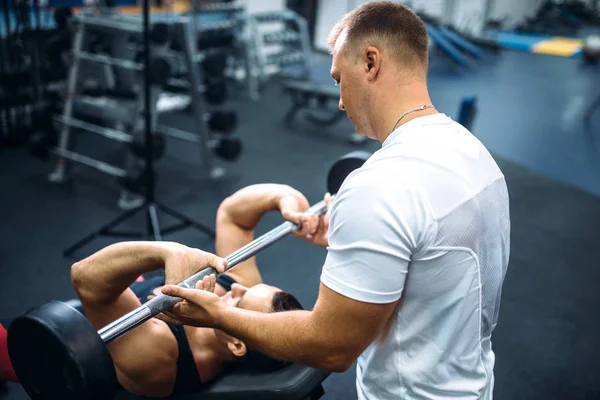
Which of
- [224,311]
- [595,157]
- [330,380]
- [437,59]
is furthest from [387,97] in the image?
[437,59]

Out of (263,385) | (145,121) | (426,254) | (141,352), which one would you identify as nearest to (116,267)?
(141,352)

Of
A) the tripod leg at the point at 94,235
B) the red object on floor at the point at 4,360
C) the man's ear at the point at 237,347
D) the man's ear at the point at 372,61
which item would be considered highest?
the man's ear at the point at 372,61

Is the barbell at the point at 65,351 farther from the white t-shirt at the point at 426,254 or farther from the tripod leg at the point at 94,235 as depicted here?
the tripod leg at the point at 94,235

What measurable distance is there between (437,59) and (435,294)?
7.93 metres

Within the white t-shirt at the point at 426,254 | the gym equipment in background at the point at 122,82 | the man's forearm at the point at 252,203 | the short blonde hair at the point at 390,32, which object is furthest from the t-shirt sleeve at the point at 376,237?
the gym equipment in background at the point at 122,82

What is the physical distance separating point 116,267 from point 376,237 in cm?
82

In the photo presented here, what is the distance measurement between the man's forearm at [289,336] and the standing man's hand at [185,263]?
10.2 inches

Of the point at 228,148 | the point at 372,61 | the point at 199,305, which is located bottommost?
the point at 228,148

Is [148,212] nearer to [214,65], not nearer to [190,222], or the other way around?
[190,222]

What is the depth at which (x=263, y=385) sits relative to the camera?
4.75 feet

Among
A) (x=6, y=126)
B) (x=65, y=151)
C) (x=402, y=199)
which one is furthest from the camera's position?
(x=6, y=126)

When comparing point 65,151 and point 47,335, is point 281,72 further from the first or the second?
point 47,335

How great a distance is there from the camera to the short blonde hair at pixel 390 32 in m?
1.00

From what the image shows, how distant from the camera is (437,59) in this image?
8344 mm
